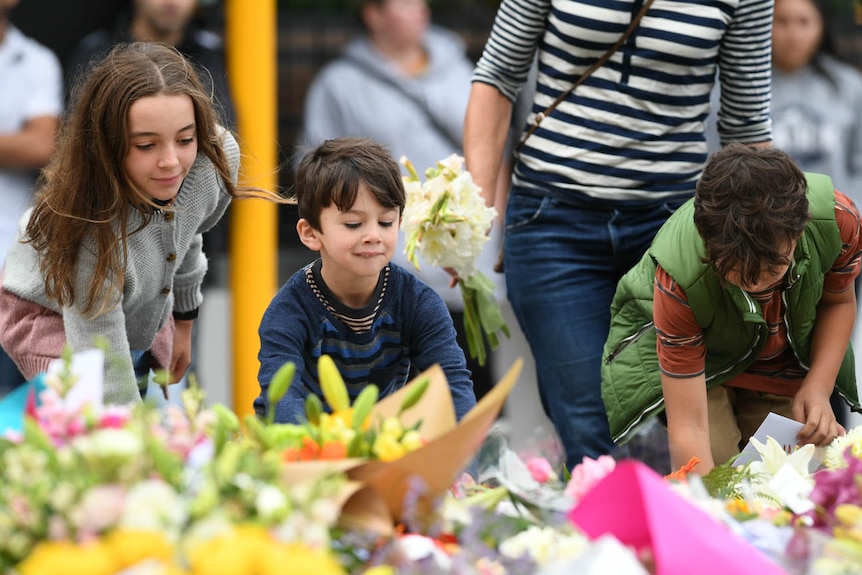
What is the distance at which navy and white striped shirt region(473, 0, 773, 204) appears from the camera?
277 centimetres

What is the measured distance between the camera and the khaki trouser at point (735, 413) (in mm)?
2680

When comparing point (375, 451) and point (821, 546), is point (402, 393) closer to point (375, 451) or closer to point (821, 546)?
point (375, 451)

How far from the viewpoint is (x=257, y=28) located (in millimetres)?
4750

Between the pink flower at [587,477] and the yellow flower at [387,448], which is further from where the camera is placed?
the pink flower at [587,477]

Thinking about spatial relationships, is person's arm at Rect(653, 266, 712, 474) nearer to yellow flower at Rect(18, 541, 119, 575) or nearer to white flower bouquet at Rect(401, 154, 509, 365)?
white flower bouquet at Rect(401, 154, 509, 365)

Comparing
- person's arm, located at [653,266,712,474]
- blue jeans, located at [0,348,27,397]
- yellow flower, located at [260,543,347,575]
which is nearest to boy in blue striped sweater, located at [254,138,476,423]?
person's arm, located at [653,266,712,474]

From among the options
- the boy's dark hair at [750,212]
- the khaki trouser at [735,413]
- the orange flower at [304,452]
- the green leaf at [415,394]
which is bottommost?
the khaki trouser at [735,413]

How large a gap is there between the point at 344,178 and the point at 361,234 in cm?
11

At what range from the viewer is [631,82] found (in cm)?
282

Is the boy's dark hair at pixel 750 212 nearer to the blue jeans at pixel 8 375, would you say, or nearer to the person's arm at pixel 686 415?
the person's arm at pixel 686 415

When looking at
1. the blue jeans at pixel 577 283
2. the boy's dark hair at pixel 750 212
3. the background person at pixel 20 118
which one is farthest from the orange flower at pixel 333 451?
the background person at pixel 20 118

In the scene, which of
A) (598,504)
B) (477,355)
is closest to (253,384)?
(477,355)

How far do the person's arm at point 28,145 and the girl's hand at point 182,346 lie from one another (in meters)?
1.58

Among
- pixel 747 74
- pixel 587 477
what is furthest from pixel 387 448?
pixel 747 74
